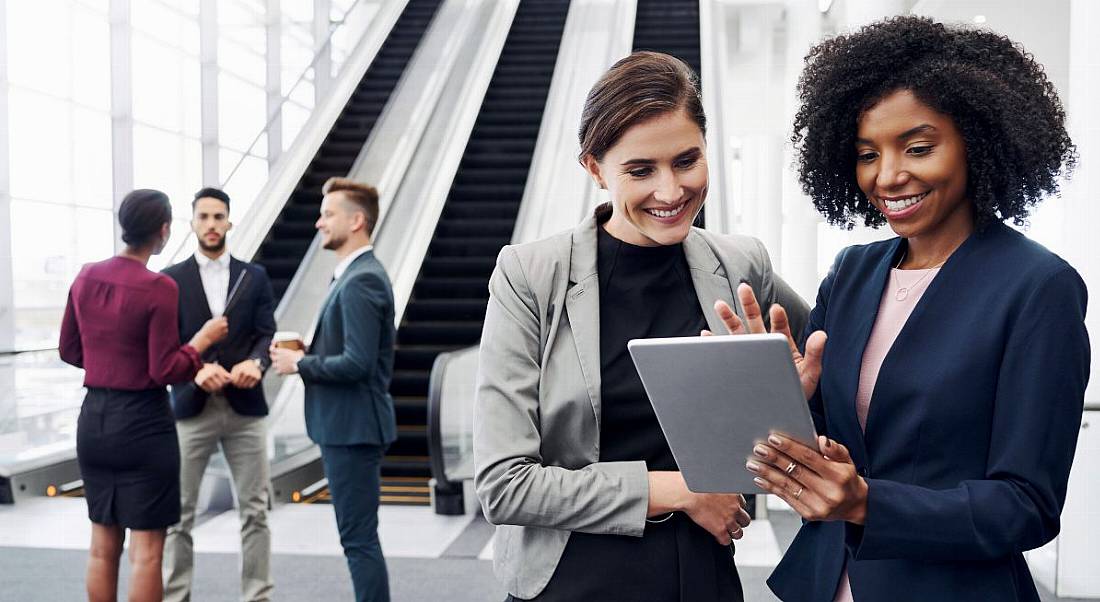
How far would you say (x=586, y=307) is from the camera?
1.63 meters

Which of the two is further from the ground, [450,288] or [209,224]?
[209,224]

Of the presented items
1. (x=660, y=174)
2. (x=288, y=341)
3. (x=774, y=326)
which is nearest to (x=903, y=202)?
(x=774, y=326)

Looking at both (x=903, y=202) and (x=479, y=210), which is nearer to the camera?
(x=903, y=202)

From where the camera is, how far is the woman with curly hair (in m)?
1.31

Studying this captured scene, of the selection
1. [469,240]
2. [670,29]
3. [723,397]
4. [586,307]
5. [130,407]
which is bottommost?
[130,407]

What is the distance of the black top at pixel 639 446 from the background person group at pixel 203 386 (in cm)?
251

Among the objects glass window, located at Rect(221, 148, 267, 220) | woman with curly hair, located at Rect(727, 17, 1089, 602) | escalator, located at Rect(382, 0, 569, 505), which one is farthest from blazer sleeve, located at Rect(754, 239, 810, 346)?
glass window, located at Rect(221, 148, 267, 220)

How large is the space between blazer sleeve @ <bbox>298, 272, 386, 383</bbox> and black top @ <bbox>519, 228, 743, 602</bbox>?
99.3 inches

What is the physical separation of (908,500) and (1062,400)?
25cm

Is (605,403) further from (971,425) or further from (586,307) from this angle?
(971,425)

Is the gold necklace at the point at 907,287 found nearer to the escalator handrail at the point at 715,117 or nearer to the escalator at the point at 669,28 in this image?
the escalator handrail at the point at 715,117

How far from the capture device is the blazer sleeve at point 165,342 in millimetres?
3682

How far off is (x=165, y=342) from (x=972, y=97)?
3.15 metres

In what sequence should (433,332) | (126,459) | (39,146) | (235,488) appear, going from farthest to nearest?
(39,146), (433,332), (235,488), (126,459)
